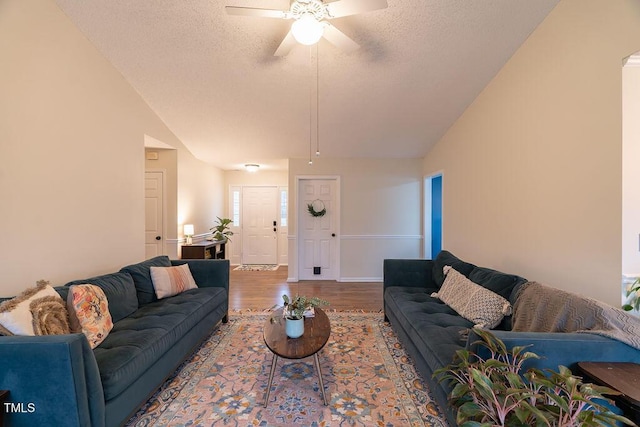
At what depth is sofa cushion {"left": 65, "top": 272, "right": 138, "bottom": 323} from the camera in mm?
2082

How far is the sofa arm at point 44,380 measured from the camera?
46.6 inches

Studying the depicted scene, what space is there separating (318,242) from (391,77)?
3.02m

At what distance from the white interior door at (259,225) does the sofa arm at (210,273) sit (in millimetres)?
3333

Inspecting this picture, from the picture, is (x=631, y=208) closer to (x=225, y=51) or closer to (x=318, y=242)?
(x=225, y=51)

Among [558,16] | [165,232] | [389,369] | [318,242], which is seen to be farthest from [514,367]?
[165,232]

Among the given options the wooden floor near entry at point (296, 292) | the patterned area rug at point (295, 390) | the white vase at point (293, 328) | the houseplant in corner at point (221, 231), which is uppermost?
the houseplant in corner at point (221, 231)

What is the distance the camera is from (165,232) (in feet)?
14.1

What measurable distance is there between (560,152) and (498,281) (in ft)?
3.53

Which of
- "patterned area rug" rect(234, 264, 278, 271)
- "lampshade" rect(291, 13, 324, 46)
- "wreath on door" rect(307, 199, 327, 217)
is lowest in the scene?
"patterned area rug" rect(234, 264, 278, 271)

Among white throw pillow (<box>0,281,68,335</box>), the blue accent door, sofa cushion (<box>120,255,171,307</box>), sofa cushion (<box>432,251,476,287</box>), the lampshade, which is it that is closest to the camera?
white throw pillow (<box>0,281,68,335</box>)

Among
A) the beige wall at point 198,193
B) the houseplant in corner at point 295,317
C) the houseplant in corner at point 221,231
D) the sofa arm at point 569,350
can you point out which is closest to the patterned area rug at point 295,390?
the houseplant in corner at point 295,317

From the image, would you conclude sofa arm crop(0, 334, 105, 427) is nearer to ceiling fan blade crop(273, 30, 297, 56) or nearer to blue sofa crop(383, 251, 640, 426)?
blue sofa crop(383, 251, 640, 426)

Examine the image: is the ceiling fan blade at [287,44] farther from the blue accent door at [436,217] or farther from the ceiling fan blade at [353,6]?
the blue accent door at [436,217]

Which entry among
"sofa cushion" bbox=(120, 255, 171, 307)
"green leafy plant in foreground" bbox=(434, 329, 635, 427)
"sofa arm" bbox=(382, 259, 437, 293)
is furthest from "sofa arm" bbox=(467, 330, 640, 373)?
"sofa cushion" bbox=(120, 255, 171, 307)
